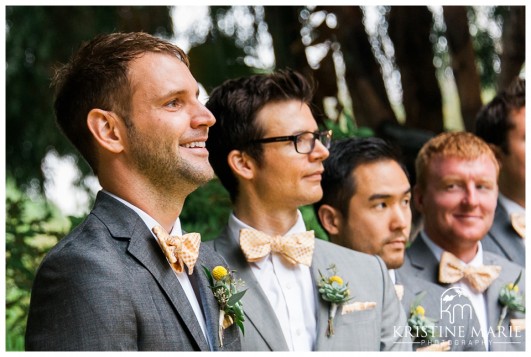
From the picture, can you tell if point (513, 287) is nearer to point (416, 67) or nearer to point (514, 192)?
point (514, 192)

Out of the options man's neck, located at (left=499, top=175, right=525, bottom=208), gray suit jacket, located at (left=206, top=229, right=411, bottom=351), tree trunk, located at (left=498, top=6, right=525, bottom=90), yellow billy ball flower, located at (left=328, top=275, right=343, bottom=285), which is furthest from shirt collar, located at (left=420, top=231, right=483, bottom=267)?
tree trunk, located at (left=498, top=6, right=525, bottom=90)

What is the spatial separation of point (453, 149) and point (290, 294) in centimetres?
99

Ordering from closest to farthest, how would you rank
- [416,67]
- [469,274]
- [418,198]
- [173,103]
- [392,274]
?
[173,103], [392,274], [469,274], [418,198], [416,67]

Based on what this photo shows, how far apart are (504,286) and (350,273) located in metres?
0.72

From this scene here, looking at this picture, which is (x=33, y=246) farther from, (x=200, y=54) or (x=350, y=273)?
(x=350, y=273)

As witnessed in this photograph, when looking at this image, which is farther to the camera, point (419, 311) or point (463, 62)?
point (463, 62)

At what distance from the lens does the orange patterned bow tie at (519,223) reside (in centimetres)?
323

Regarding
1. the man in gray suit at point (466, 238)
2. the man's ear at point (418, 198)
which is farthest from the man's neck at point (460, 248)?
the man's ear at point (418, 198)

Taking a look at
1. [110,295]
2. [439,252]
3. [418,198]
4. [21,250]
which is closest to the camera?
[110,295]

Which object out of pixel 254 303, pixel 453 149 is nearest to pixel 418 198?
pixel 453 149

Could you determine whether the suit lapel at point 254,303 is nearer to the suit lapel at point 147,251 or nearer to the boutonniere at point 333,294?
the boutonniere at point 333,294

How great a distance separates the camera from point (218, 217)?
3367 mm

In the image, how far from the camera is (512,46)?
14.3 feet

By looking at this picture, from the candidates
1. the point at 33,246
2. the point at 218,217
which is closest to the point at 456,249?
the point at 218,217
